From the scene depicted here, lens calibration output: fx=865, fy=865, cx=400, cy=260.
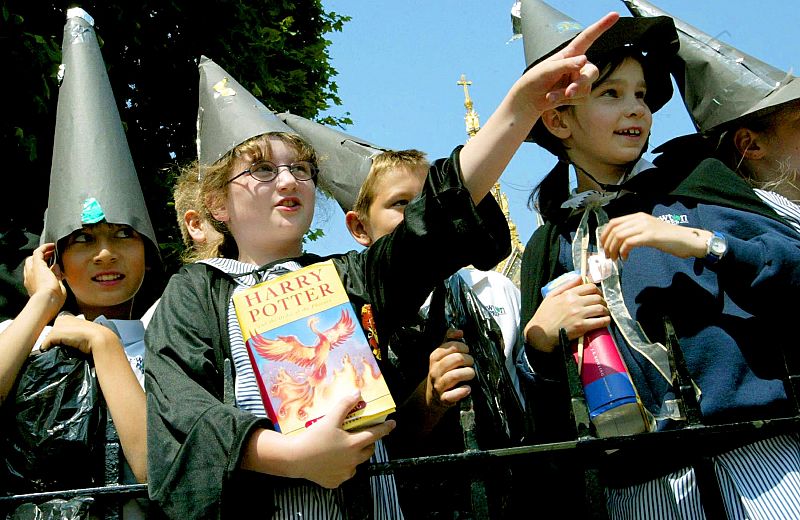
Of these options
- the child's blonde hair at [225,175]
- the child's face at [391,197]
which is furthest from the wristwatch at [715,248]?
the child's face at [391,197]

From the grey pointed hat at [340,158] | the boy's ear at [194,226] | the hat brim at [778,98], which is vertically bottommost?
the hat brim at [778,98]

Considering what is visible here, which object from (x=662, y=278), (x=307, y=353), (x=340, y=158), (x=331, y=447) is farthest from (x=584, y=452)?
(x=340, y=158)

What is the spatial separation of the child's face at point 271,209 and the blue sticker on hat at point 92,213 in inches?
21.3

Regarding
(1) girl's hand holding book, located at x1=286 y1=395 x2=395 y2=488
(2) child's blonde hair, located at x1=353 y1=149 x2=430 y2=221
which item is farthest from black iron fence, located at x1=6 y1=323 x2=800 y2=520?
(2) child's blonde hair, located at x1=353 y1=149 x2=430 y2=221

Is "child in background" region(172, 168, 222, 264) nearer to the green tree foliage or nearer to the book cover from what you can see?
the book cover

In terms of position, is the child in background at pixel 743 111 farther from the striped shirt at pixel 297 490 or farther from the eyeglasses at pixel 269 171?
the striped shirt at pixel 297 490

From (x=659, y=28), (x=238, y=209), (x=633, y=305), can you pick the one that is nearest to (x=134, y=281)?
(x=238, y=209)

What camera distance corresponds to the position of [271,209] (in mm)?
2498

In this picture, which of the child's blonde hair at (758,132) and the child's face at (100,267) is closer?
the child's blonde hair at (758,132)

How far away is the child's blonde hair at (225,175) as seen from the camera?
2.58 meters

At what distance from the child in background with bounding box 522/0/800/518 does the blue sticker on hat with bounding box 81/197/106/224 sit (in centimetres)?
140

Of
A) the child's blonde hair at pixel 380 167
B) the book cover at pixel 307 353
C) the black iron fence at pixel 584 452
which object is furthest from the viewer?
the child's blonde hair at pixel 380 167

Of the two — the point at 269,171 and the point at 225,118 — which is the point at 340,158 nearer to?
the point at 225,118

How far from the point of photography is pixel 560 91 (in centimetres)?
201
